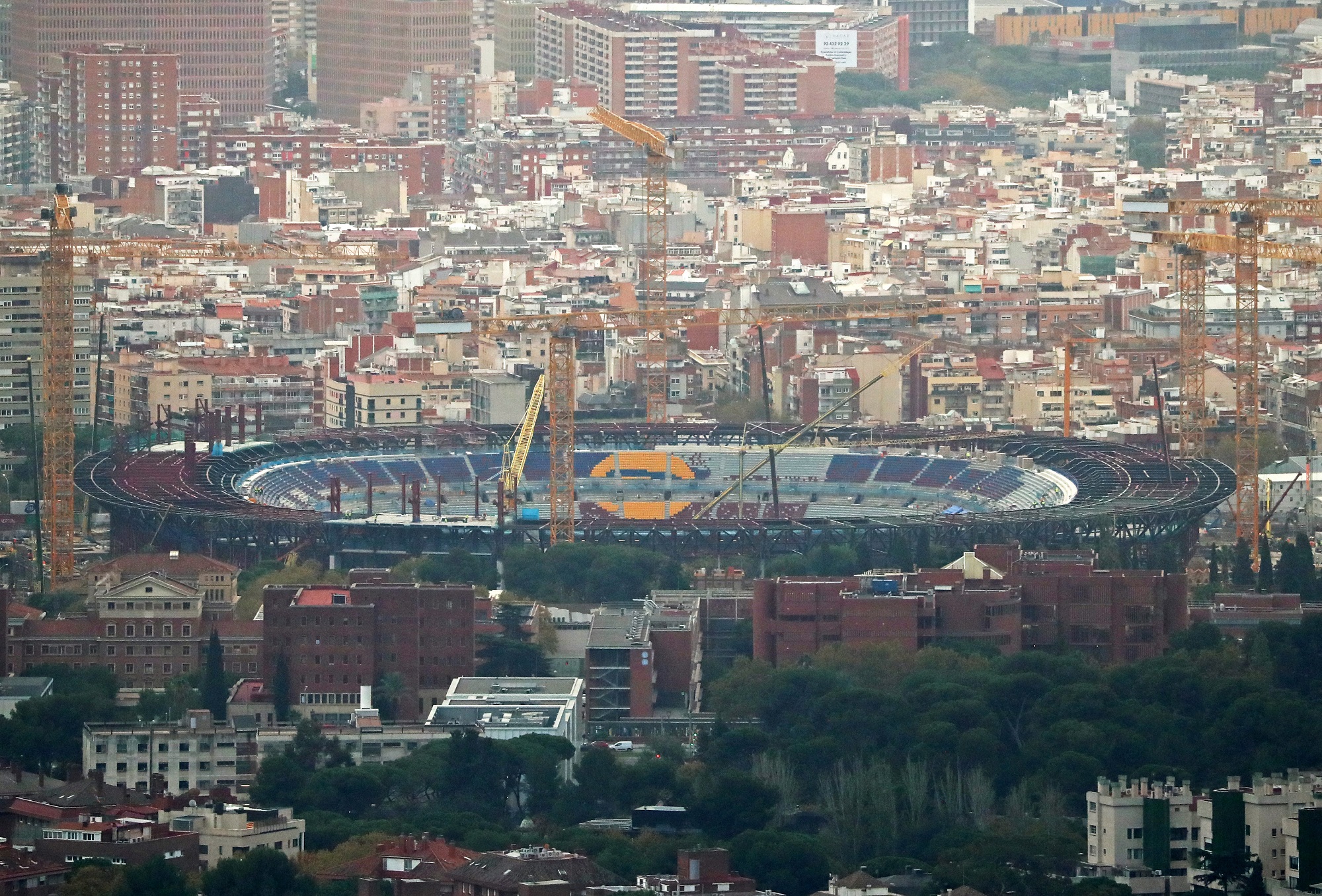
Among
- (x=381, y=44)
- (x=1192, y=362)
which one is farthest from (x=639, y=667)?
(x=381, y=44)

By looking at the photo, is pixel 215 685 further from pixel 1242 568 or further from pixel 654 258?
pixel 654 258

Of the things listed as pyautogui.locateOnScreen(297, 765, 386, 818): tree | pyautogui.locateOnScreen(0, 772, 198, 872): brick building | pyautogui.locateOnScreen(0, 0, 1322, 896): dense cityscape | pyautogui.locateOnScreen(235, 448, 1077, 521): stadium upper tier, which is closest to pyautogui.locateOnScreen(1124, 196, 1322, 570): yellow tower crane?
pyautogui.locateOnScreen(0, 0, 1322, 896): dense cityscape

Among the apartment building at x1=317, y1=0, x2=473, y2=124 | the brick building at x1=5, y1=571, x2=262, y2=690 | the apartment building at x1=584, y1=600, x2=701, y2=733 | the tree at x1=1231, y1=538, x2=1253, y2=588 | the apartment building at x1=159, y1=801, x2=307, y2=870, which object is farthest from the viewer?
the apartment building at x1=317, y1=0, x2=473, y2=124

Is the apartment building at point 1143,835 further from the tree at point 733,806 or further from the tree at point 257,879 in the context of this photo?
the tree at point 257,879

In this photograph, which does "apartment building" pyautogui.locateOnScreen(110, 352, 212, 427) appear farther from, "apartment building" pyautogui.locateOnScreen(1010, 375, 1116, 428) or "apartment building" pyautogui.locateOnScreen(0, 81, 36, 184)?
"apartment building" pyautogui.locateOnScreen(0, 81, 36, 184)

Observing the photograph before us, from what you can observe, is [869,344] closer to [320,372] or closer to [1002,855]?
[320,372]

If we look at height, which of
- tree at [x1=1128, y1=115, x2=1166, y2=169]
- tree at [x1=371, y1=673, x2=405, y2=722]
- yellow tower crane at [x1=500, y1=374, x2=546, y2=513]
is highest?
tree at [x1=1128, y1=115, x2=1166, y2=169]

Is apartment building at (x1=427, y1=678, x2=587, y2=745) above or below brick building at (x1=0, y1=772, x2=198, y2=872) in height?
above
